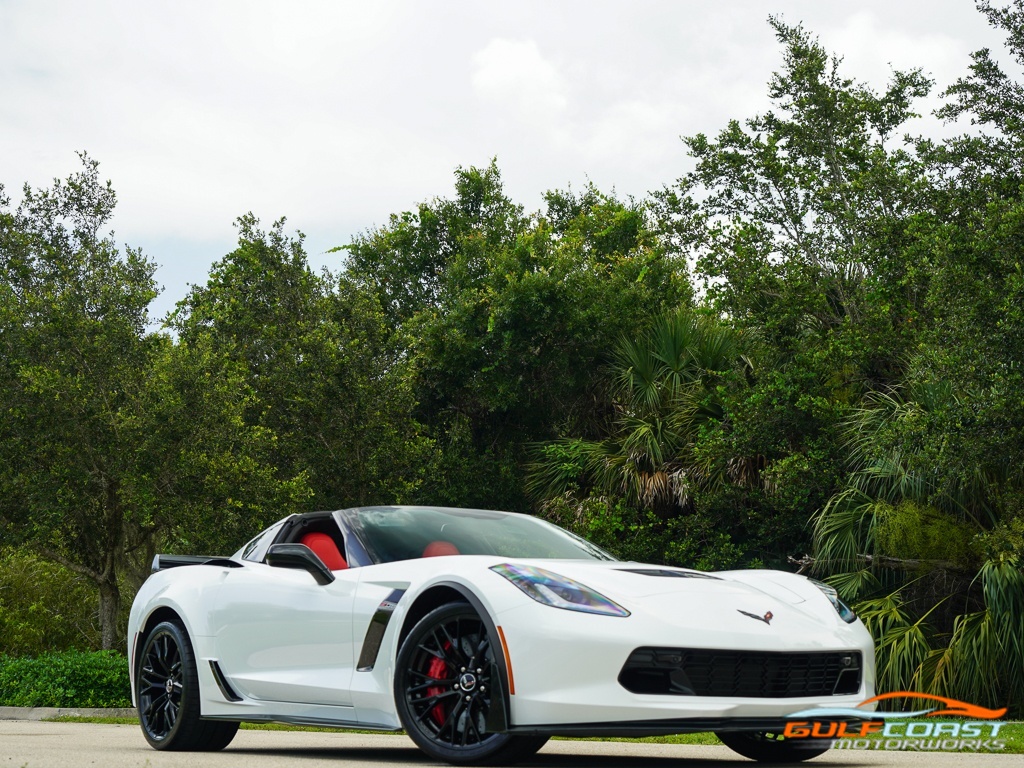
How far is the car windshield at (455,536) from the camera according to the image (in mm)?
6645

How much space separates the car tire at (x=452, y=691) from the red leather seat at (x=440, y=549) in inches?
32.8

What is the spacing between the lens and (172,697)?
7.55 metres

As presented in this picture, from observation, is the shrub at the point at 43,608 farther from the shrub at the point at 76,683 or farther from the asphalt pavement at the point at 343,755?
the asphalt pavement at the point at 343,755

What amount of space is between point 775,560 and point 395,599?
1219 cm

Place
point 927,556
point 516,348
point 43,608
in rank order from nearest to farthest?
point 927,556, point 516,348, point 43,608

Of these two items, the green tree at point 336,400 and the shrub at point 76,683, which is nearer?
the shrub at point 76,683

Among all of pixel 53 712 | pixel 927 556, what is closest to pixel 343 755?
pixel 53 712

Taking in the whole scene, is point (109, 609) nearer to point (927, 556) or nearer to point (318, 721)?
point (927, 556)

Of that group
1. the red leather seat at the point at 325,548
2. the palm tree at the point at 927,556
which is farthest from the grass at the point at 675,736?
the palm tree at the point at 927,556

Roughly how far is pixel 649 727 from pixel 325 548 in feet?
9.12

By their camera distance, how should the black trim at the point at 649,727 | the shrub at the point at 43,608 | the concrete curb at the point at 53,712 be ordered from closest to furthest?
the black trim at the point at 649,727 < the concrete curb at the point at 53,712 < the shrub at the point at 43,608

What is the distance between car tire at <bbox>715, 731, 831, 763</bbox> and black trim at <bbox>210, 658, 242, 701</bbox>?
8.95 feet

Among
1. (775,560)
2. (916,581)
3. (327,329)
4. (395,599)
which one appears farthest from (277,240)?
(395,599)

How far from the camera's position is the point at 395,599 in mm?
6047
